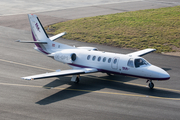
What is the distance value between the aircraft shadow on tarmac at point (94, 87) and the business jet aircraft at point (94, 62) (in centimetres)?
83

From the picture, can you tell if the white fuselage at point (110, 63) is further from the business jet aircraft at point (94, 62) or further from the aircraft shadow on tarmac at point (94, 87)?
the aircraft shadow on tarmac at point (94, 87)

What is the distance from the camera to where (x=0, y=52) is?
34.8m

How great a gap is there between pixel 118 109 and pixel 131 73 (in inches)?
203

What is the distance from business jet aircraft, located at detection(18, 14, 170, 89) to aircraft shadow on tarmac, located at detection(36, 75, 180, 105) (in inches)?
32.6

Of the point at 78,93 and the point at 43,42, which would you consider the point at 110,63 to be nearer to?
the point at 78,93

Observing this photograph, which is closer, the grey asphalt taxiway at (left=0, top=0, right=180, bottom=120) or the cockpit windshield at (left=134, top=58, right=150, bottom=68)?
the grey asphalt taxiway at (left=0, top=0, right=180, bottom=120)

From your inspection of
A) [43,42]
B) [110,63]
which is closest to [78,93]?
[110,63]

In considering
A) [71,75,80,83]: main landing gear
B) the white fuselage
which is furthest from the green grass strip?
[71,75,80,83]: main landing gear

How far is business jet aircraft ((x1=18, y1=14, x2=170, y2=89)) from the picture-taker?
2373cm

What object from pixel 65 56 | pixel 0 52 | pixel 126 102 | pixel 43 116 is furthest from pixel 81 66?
pixel 0 52

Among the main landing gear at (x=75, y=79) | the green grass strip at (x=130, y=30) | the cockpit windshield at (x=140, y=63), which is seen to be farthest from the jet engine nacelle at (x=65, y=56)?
the green grass strip at (x=130, y=30)

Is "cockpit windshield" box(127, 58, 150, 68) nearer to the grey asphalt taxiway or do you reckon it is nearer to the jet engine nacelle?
the grey asphalt taxiway

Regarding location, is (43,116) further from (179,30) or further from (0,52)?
(179,30)

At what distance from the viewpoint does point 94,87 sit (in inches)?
979
